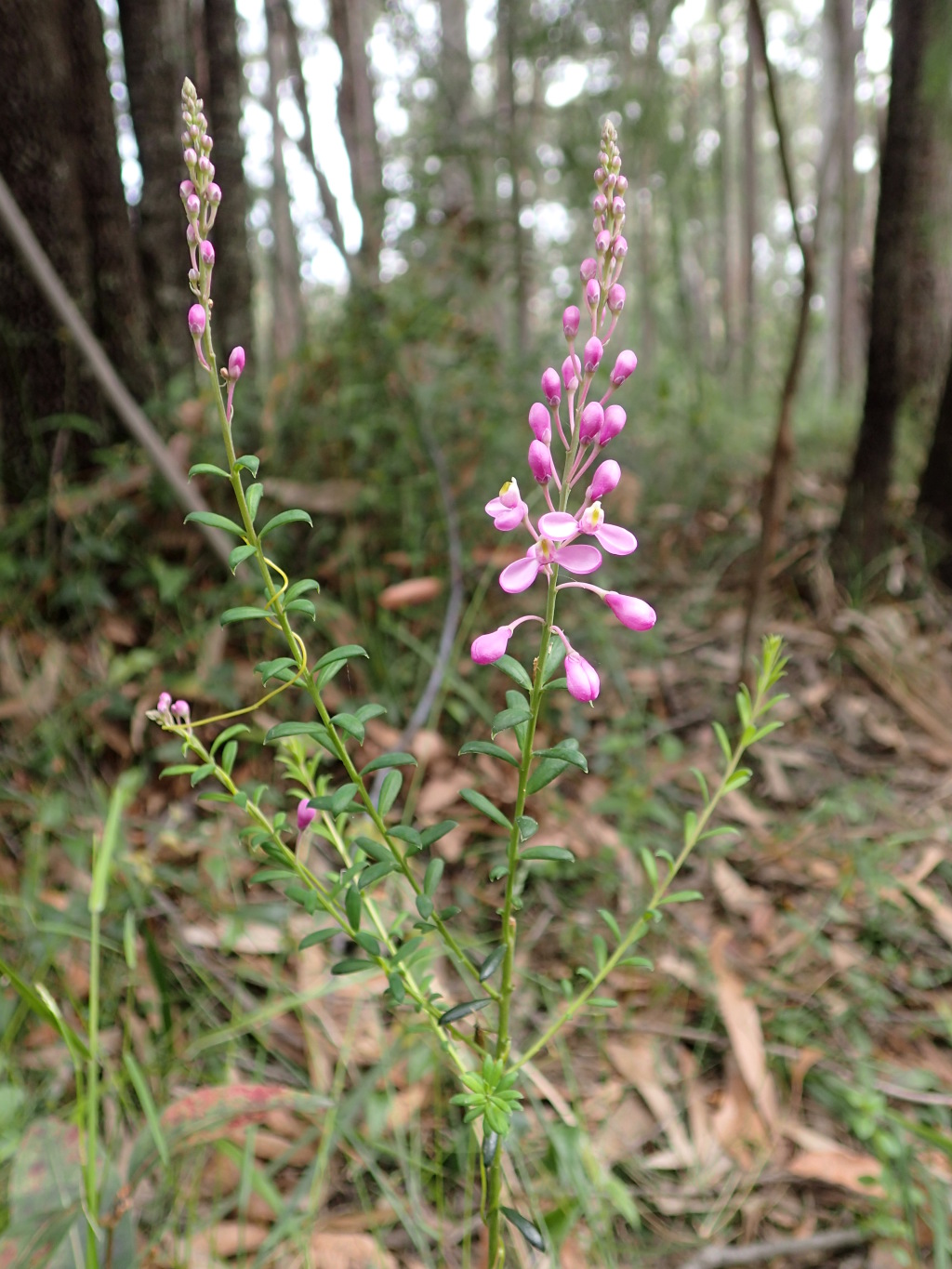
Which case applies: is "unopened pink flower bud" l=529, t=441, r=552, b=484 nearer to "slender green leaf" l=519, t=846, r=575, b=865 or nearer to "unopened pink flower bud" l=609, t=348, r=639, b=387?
"unopened pink flower bud" l=609, t=348, r=639, b=387

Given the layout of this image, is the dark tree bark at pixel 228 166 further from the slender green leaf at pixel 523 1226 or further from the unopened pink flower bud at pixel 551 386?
the slender green leaf at pixel 523 1226

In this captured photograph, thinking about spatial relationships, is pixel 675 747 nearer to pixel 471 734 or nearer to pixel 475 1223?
pixel 471 734

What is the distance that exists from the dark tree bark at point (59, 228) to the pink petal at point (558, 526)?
8.28 ft

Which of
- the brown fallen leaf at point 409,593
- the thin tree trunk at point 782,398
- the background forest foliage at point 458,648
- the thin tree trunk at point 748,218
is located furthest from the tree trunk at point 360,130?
the thin tree trunk at point 748,218

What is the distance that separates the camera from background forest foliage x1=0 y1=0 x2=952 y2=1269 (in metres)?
1.53

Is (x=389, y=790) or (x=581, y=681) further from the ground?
(x=581, y=681)

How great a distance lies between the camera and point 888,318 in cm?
315

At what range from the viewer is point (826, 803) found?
2.19 meters

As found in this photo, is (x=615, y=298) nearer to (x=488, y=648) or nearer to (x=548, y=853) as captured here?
(x=488, y=648)

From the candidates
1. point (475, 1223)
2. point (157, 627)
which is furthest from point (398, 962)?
point (157, 627)

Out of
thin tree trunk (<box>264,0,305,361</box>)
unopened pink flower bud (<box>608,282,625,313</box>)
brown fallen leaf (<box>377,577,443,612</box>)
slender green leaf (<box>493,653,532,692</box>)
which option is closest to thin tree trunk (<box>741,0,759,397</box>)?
thin tree trunk (<box>264,0,305,361</box>)

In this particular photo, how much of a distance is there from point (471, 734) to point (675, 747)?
0.59m

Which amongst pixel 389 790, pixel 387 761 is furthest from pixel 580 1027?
pixel 387 761

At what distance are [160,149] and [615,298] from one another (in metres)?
3.05
